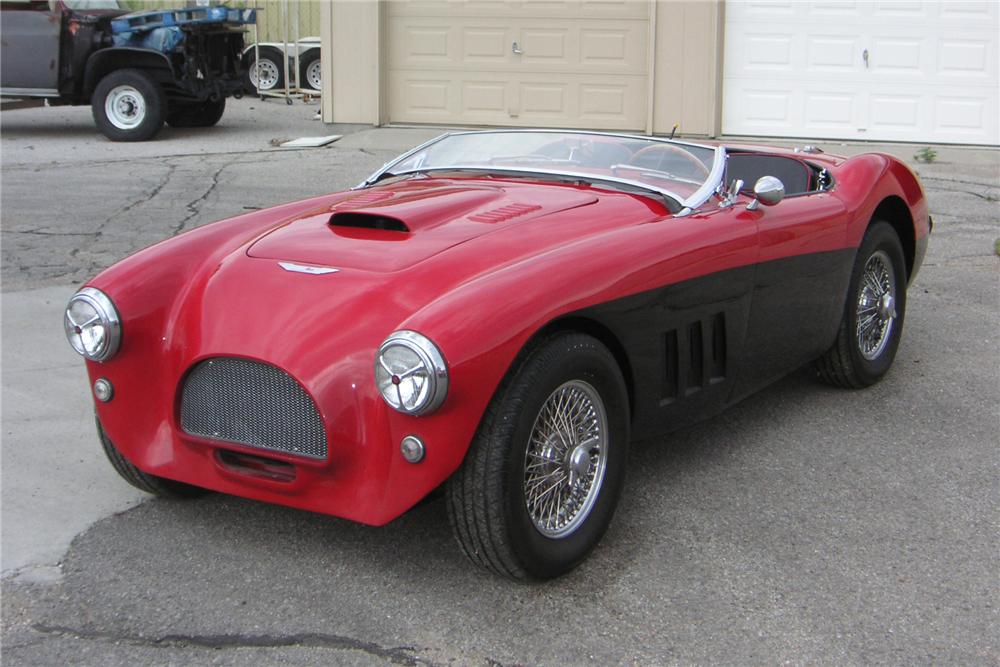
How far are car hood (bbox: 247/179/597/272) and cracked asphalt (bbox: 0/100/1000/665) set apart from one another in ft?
2.80

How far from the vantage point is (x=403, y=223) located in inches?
152

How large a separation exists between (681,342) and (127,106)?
35.6ft

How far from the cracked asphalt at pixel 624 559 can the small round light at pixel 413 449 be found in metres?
0.22

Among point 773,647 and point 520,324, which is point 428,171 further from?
point 773,647

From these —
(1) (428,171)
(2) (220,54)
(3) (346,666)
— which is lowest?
(3) (346,666)

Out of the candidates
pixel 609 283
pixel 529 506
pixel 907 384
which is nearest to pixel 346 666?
pixel 529 506

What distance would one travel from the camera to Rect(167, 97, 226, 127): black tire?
1441 cm

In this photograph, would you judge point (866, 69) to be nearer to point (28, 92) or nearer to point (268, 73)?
point (28, 92)

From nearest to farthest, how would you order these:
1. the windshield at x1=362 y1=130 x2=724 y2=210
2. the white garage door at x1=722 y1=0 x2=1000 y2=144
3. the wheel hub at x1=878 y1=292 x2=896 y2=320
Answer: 1. the windshield at x1=362 y1=130 x2=724 y2=210
2. the wheel hub at x1=878 y1=292 x2=896 y2=320
3. the white garage door at x1=722 y1=0 x2=1000 y2=144

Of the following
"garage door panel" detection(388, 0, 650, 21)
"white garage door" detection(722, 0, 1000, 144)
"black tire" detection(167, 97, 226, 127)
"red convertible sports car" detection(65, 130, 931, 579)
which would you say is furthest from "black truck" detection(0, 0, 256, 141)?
"red convertible sports car" detection(65, 130, 931, 579)

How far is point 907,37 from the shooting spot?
1248 centimetres

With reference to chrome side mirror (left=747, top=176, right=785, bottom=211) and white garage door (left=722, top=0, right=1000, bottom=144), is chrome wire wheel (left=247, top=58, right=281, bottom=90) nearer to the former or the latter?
white garage door (left=722, top=0, right=1000, bottom=144)

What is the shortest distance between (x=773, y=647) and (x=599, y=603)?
0.50m

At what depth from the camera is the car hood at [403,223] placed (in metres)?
3.64
